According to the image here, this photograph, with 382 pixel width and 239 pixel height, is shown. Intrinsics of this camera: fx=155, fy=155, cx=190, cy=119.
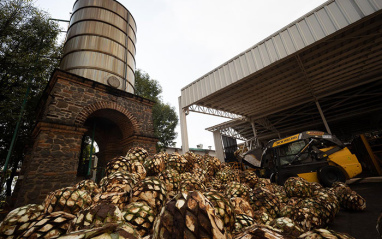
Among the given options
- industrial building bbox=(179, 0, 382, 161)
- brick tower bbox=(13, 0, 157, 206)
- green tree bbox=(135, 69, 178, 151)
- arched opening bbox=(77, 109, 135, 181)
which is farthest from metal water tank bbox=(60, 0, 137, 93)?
green tree bbox=(135, 69, 178, 151)

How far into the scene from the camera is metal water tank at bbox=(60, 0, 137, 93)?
8.60 m

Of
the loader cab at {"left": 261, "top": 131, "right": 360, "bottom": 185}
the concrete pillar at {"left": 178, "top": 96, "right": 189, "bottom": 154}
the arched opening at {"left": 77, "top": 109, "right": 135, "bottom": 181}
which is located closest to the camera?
the loader cab at {"left": 261, "top": 131, "right": 360, "bottom": 185}

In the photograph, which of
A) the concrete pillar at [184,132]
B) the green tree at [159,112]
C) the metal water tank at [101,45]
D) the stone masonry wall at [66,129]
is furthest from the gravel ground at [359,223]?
the green tree at [159,112]

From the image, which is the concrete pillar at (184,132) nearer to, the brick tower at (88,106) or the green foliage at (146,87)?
the brick tower at (88,106)

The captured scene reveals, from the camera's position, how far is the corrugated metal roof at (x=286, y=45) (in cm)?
614

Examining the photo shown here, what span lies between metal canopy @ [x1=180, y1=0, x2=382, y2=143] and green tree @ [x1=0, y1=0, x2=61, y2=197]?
8.59 metres

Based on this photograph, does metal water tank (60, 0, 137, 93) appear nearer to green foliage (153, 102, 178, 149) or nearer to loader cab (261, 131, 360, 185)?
green foliage (153, 102, 178, 149)

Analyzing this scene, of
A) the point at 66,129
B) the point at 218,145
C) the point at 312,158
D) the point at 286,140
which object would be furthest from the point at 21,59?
the point at 218,145

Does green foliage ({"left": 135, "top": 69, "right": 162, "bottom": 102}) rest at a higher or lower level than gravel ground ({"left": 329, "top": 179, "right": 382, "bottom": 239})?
higher

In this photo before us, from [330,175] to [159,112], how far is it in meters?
16.0

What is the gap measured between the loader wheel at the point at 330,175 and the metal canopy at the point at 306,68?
5.06 meters

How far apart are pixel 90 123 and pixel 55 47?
19.1ft

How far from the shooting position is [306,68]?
8891 millimetres

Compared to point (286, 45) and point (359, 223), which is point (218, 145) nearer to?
point (286, 45)
